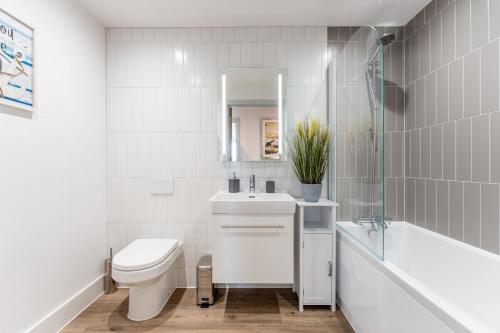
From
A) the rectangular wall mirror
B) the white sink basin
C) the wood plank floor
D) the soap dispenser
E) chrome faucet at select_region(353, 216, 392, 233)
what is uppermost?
the rectangular wall mirror

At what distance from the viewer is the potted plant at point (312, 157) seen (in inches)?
81.6

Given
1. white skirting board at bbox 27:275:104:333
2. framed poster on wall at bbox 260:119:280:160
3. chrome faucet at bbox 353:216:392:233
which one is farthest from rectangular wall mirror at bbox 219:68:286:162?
white skirting board at bbox 27:275:104:333

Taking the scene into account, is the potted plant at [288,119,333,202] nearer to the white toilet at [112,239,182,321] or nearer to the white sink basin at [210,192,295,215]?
the white sink basin at [210,192,295,215]

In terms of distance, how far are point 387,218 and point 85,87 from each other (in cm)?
278

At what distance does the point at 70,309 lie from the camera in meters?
1.89

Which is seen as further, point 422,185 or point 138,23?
point 138,23

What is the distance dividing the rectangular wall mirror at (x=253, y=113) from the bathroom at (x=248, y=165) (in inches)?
0.7

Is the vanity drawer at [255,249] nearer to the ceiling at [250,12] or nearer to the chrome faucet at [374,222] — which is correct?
the chrome faucet at [374,222]

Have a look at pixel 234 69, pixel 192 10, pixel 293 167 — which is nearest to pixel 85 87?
pixel 192 10

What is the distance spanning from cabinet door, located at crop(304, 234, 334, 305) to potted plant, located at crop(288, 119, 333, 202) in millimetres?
322

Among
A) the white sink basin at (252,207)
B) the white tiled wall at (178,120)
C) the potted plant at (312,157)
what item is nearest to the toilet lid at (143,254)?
the white tiled wall at (178,120)

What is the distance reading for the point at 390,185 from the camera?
2.30 m

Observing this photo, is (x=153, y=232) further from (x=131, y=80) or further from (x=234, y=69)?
(x=234, y=69)

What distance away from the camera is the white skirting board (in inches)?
65.3
